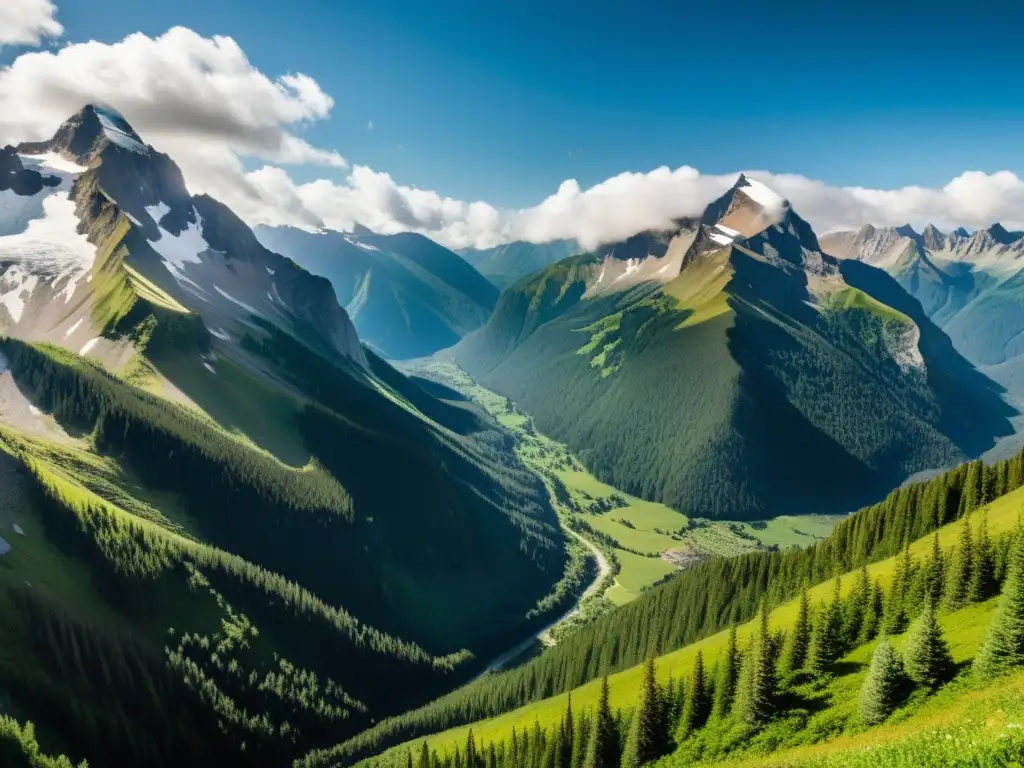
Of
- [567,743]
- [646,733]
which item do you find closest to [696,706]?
[646,733]

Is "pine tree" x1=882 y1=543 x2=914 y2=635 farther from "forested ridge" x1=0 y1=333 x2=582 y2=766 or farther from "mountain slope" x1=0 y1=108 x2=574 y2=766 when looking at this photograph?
"forested ridge" x1=0 y1=333 x2=582 y2=766

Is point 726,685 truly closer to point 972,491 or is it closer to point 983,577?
point 983,577

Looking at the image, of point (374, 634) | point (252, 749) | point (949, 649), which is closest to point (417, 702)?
point (374, 634)

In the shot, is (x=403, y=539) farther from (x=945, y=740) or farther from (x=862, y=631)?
(x=945, y=740)

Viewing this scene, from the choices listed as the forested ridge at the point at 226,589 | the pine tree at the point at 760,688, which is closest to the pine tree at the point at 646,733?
the pine tree at the point at 760,688

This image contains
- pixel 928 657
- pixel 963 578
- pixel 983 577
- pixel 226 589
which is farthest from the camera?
pixel 226 589

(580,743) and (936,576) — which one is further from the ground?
(936,576)

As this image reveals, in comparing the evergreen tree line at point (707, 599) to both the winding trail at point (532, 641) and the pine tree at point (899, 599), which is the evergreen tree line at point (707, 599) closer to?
the winding trail at point (532, 641)

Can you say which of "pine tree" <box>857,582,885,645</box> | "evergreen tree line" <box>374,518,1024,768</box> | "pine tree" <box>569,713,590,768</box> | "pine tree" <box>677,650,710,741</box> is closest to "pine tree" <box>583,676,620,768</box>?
"evergreen tree line" <box>374,518,1024,768</box>
